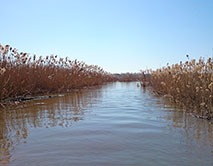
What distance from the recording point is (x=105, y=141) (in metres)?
2.80

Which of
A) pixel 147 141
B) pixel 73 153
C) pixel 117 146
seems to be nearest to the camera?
pixel 73 153

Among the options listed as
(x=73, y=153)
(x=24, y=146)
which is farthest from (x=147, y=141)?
(x=24, y=146)

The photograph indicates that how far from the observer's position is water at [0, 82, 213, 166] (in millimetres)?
2168

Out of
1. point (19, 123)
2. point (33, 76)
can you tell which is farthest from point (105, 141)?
point (33, 76)

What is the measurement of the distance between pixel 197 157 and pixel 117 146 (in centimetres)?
84

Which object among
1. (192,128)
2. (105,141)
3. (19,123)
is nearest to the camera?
(105,141)

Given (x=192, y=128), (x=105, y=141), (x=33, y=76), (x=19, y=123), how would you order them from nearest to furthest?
1. (x=105, y=141)
2. (x=192, y=128)
3. (x=19, y=123)
4. (x=33, y=76)

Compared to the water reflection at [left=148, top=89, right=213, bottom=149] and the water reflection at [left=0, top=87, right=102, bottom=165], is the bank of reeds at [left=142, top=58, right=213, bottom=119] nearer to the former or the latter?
the water reflection at [left=148, top=89, right=213, bottom=149]

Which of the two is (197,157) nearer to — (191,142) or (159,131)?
(191,142)

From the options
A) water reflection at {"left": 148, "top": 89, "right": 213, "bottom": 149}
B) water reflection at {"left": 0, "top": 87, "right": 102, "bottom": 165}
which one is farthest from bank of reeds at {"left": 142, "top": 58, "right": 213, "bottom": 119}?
water reflection at {"left": 0, "top": 87, "right": 102, "bottom": 165}

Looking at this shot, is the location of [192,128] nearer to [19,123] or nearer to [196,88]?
[196,88]

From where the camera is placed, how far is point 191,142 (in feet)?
8.93

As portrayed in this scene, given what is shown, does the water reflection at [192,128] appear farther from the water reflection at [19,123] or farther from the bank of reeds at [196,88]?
the water reflection at [19,123]

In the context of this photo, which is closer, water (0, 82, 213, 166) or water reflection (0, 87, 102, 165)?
water (0, 82, 213, 166)
